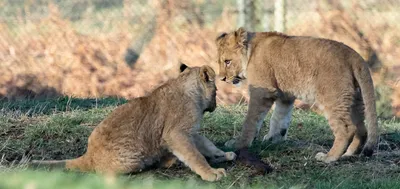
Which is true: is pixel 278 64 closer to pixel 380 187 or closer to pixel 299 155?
pixel 299 155

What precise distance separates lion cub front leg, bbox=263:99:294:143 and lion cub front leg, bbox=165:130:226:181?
1.58m

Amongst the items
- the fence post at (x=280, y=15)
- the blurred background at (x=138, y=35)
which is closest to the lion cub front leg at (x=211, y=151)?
the blurred background at (x=138, y=35)

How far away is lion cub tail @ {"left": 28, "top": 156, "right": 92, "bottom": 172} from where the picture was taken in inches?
238

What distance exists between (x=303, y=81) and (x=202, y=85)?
3.56 ft

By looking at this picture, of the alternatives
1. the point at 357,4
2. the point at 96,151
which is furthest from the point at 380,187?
the point at 357,4

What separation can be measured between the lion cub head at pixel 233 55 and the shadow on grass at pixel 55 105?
1852mm

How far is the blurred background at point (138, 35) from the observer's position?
1056cm

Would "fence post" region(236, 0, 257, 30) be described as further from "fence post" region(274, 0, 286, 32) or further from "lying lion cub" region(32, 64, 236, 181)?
"lying lion cub" region(32, 64, 236, 181)

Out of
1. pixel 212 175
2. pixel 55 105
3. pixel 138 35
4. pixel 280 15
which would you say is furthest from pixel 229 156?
pixel 138 35

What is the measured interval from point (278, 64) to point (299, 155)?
2.78 ft

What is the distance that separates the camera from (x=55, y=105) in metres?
9.05

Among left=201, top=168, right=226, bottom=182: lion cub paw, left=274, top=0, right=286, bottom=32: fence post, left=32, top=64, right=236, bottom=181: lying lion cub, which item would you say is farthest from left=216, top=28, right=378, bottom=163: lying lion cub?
left=274, top=0, right=286, bottom=32: fence post

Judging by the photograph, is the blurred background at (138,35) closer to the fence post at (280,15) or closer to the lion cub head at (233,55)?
the fence post at (280,15)

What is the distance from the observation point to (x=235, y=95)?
411 inches
